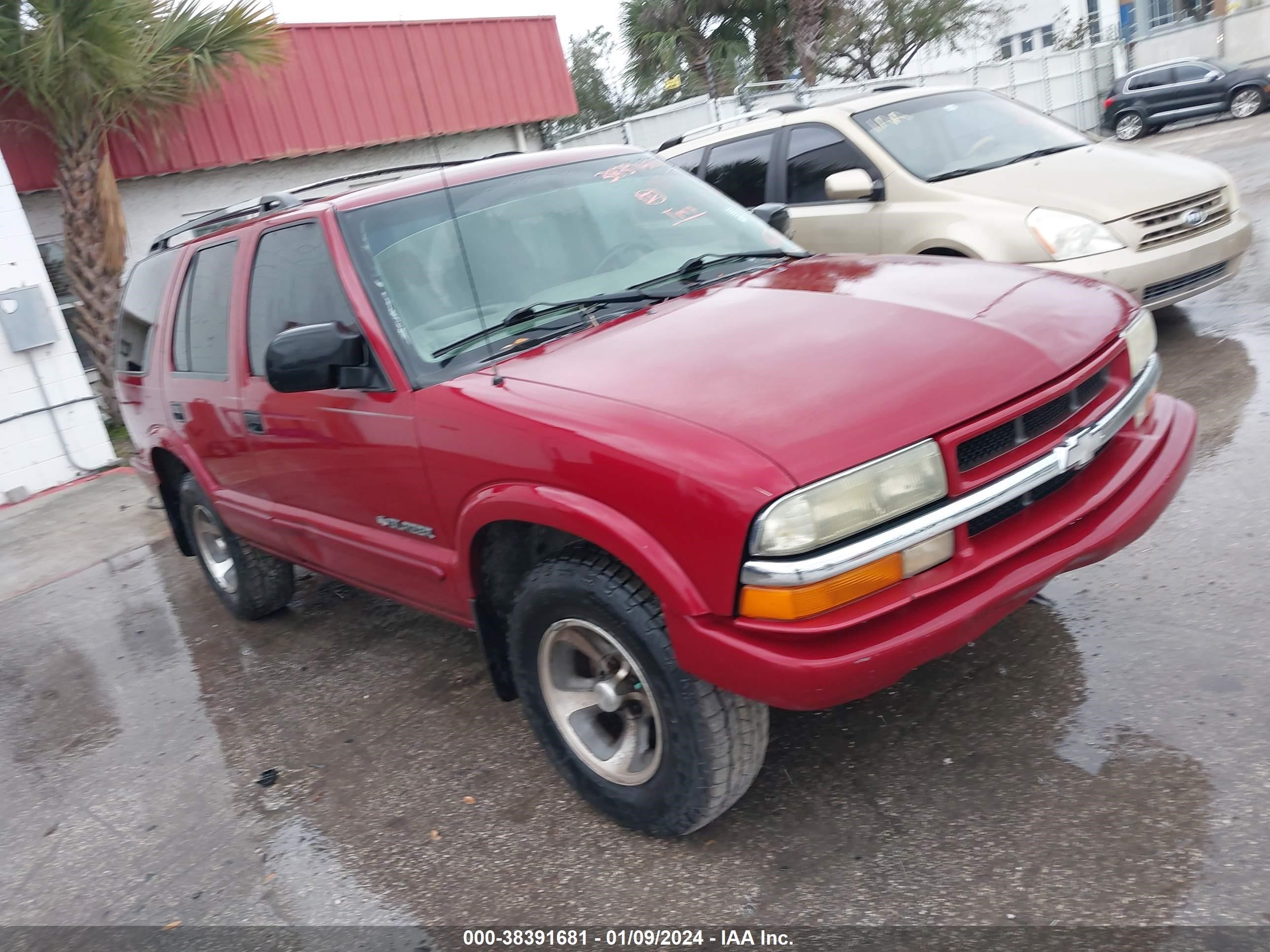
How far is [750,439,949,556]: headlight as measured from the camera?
7.69 feet

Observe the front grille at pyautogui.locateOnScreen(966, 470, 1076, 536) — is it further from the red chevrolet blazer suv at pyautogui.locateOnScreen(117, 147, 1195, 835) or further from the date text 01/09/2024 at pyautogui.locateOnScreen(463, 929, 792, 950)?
the date text 01/09/2024 at pyautogui.locateOnScreen(463, 929, 792, 950)

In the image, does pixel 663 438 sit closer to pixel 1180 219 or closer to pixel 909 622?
pixel 909 622

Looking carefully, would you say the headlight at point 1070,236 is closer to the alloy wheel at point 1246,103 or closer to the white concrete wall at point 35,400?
the white concrete wall at point 35,400

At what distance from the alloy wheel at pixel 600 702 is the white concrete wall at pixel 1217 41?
3014 cm

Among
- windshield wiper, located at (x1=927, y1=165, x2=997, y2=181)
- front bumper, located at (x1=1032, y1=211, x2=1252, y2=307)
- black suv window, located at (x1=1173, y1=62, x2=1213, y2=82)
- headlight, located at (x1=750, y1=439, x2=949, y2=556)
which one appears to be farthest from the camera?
black suv window, located at (x1=1173, y1=62, x2=1213, y2=82)

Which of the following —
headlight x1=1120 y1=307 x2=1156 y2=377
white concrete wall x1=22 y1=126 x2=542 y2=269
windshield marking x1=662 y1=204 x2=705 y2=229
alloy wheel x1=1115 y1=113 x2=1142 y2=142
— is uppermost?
white concrete wall x1=22 y1=126 x2=542 y2=269

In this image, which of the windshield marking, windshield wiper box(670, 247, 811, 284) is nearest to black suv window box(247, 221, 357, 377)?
windshield wiper box(670, 247, 811, 284)

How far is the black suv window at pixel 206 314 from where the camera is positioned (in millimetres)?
4371

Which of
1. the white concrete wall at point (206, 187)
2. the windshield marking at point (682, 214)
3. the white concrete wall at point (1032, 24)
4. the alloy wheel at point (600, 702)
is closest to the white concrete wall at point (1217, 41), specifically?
the white concrete wall at point (1032, 24)

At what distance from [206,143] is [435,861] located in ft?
35.9

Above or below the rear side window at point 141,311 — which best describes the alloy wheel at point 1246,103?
below

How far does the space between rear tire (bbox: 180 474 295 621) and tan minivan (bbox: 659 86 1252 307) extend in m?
3.96

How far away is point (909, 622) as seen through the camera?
95.8 inches

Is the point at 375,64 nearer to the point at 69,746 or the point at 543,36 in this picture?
the point at 543,36
